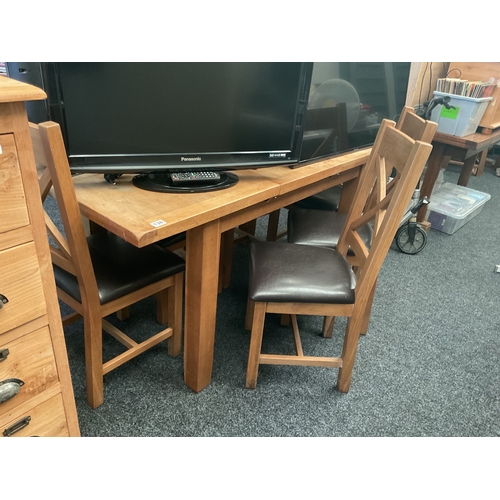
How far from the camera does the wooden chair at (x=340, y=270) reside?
3.92ft

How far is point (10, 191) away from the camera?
0.69 metres

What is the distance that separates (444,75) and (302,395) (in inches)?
119

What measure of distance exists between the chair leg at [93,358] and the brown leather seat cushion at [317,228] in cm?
→ 85

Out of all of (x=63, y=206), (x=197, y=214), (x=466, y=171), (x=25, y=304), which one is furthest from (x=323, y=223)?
(x=466, y=171)

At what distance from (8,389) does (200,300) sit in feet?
1.92

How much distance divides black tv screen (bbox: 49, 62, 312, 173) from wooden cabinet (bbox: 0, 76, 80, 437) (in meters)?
0.45

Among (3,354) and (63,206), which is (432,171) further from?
(3,354)

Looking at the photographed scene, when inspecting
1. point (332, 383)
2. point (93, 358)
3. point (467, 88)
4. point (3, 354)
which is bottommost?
point (332, 383)

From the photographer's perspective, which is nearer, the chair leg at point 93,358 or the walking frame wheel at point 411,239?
the chair leg at point 93,358

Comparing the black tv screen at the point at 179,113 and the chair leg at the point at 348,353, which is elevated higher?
the black tv screen at the point at 179,113

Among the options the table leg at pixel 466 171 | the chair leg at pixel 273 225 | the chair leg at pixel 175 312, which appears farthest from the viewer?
the table leg at pixel 466 171

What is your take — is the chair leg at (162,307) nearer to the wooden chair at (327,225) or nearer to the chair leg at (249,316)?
the chair leg at (249,316)

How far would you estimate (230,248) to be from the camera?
1.97 meters

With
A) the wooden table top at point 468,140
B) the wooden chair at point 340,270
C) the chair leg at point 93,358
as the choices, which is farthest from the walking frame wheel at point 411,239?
the chair leg at point 93,358
